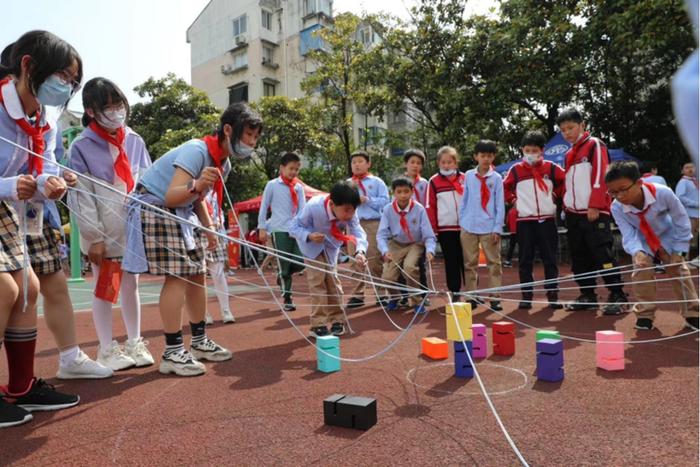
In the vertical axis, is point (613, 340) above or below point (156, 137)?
below

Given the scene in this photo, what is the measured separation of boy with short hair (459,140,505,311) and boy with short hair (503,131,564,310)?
0.75ft

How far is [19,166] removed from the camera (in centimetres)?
222

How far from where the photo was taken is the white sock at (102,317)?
9.73 feet

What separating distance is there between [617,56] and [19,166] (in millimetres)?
11567

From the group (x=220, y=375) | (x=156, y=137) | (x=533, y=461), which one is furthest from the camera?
(x=156, y=137)

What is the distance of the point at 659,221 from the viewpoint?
354cm

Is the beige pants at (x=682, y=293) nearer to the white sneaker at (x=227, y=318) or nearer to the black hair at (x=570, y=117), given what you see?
the black hair at (x=570, y=117)

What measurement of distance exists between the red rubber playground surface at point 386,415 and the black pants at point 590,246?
135 cm

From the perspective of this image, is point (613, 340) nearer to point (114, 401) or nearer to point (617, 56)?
point (114, 401)

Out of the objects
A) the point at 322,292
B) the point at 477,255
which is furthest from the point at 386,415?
the point at 477,255

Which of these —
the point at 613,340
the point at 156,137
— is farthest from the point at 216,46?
the point at 613,340

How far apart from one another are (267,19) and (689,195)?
24.8m

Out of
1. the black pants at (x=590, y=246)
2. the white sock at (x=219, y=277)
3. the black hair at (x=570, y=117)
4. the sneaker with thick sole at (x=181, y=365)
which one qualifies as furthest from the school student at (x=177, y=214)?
the black pants at (x=590, y=246)

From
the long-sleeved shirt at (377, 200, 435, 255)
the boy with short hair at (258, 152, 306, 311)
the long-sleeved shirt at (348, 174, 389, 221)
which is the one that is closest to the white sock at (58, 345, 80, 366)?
the boy with short hair at (258, 152, 306, 311)
